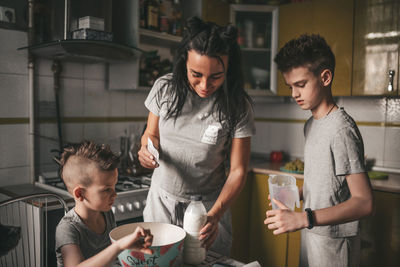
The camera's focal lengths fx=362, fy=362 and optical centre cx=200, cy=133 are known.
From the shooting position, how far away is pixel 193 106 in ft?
4.76

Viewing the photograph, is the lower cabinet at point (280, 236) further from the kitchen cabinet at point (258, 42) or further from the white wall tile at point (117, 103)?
the white wall tile at point (117, 103)

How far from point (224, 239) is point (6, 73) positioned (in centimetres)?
157

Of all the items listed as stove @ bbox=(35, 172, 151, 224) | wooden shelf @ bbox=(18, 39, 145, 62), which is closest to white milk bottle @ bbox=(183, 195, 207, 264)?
stove @ bbox=(35, 172, 151, 224)

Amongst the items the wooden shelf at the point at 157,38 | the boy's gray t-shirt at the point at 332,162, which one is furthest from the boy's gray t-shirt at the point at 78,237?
the wooden shelf at the point at 157,38

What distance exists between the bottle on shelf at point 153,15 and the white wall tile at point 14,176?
123 cm

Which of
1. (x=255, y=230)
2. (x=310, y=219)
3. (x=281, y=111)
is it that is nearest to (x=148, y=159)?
(x=310, y=219)

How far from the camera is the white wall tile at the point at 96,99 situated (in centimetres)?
251

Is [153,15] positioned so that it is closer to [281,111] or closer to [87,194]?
[281,111]

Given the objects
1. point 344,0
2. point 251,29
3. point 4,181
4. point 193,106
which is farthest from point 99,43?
point 344,0

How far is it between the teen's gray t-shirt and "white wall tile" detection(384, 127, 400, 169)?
170 centimetres

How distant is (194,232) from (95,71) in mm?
1759

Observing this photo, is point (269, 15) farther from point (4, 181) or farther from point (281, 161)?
point (4, 181)

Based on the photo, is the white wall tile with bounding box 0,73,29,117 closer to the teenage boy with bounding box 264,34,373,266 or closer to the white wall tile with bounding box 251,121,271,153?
the teenage boy with bounding box 264,34,373,266

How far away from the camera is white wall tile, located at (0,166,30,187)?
212 cm
